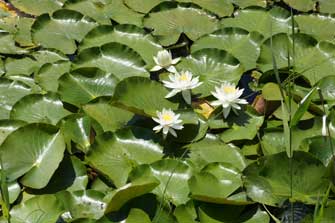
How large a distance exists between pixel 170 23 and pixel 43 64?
0.60m

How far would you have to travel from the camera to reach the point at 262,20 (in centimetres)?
237

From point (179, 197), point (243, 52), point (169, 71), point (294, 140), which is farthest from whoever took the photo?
point (243, 52)

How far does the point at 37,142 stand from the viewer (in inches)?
65.2

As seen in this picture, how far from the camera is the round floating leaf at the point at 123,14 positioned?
2408mm

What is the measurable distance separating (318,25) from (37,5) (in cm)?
125

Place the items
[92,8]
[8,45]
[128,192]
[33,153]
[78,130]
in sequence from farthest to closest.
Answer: [92,8] < [8,45] < [78,130] < [33,153] < [128,192]

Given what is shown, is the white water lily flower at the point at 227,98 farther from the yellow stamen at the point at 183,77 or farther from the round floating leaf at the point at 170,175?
the round floating leaf at the point at 170,175

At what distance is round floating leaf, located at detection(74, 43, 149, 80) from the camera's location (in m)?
2.03

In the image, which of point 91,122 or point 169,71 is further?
point 169,71

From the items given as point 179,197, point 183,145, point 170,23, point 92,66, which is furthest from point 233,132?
point 170,23

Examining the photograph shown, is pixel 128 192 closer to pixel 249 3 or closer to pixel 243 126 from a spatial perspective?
pixel 243 126

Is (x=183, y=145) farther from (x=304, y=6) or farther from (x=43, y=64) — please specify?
(x=304, y=6)

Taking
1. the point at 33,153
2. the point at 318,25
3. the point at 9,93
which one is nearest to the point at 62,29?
the point at 9,93

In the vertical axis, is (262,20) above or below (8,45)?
above
